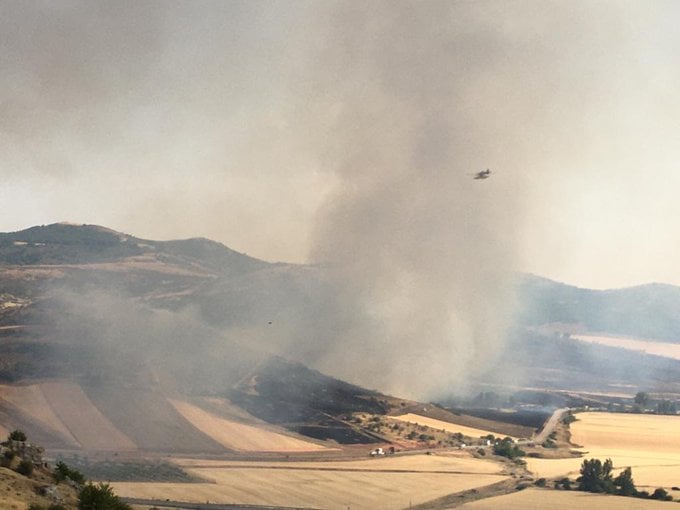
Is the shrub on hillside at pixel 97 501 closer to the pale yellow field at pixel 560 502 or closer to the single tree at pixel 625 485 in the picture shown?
the pale yellow field at pixel 560 502

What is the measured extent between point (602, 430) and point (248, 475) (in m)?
94.1

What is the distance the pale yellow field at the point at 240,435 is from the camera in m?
121

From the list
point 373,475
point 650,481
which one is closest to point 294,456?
point 373,475

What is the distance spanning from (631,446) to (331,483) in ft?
244

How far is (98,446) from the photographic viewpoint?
112 meters

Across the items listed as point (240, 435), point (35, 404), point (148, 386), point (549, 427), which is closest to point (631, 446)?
point (549, 427)

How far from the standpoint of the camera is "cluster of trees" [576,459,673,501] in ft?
335

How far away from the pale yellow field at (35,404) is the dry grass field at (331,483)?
77.0ft

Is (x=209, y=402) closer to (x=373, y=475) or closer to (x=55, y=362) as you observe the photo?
(x=55, y=362)

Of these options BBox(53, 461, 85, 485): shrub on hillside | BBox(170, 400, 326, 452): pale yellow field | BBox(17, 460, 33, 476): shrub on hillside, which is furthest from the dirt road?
BBox(17, 460, 33, 476): shrub on hillside

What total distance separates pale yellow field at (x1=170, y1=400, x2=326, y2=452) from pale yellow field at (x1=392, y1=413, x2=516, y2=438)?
109ft

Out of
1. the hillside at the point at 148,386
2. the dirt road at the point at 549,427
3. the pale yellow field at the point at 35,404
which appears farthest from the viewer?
the dirt road at the point at 549,427

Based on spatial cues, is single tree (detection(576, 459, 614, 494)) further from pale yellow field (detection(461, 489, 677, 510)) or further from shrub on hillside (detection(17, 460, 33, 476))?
shrub on hillside (detection(17, 460, 33, 476))

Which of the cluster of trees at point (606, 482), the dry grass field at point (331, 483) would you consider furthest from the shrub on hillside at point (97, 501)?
the cluster of trees at point (606, 482)
